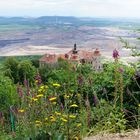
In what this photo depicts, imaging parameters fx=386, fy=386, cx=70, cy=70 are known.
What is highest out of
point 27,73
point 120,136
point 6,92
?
point 120,136

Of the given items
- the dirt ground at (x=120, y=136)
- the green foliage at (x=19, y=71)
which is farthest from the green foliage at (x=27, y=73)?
the dirt ground at (x=120, y=136)

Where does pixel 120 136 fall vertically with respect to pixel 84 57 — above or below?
above

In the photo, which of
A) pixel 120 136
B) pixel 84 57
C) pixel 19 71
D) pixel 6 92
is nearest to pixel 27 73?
pixel 19 71

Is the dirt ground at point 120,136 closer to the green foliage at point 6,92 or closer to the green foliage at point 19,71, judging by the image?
the green foliage at point 6,92

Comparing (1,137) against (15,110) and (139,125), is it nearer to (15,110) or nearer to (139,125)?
(15,110)

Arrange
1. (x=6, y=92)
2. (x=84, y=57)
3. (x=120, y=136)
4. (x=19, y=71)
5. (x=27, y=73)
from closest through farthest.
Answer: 1. (x=120, y=136)
2. (x=6, y=92)
3. (x=84, y=57)
4. (x=27, y=73)
5. (x=19, y=71)

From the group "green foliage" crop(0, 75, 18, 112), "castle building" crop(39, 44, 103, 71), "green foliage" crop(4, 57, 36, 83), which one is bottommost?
"green foliage" crop(4, 57, 36, 83)

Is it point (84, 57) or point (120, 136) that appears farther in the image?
point (84, 57)

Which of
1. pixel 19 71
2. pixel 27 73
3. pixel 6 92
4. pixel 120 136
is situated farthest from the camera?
pixel 19 71

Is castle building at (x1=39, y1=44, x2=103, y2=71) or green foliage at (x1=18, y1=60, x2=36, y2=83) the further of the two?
green foliage at (x1=18, y1=60, x2=36, y2=83)

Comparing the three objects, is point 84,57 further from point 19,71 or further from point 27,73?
point 19,71

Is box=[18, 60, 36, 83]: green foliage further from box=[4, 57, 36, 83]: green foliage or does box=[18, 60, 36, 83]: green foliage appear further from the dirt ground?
the dirt ground

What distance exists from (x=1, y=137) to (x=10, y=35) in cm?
18821

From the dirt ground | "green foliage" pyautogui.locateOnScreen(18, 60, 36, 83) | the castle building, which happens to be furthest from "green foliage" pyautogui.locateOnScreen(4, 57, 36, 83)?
the dirt ground
